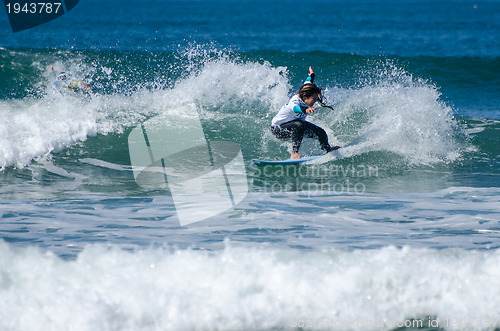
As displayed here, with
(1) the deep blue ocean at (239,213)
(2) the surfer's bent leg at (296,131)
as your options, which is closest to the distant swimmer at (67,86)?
(1) the deep blue ocean at (239,213)

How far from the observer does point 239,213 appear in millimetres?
5445

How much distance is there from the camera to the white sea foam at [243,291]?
3469 millimetres

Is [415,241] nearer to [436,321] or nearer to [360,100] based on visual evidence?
[436,321]

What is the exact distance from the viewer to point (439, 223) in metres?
5.13

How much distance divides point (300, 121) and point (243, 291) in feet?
15.0

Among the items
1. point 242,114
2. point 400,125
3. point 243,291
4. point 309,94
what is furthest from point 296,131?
point 243,291

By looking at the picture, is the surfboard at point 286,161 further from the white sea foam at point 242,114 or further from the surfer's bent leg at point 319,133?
the white sea foam at point 242,114

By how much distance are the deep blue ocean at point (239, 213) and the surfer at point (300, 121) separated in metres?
0.44

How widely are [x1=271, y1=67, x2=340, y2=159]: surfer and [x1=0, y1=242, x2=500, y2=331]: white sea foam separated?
3915 mm

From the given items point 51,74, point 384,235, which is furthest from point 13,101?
point 384,235

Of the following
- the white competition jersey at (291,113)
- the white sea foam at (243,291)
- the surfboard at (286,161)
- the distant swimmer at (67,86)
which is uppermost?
the distant swimmer at (67,86)

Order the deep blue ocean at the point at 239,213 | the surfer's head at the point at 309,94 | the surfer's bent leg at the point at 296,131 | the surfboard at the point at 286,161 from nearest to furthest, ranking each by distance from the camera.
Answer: the deep blue ocean at the point at 239,213 → the surfboard at the point at 286,161 → the surfer's head at the point at 309,94 → the surfer's bent leg at the point at 296,131

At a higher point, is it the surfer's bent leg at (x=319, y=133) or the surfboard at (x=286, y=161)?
the surfer's bent leg at (x=319, y=133)

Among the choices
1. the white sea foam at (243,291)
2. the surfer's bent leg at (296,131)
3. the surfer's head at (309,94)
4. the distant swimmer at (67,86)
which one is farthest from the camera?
the distant swimmer at (67,86)
